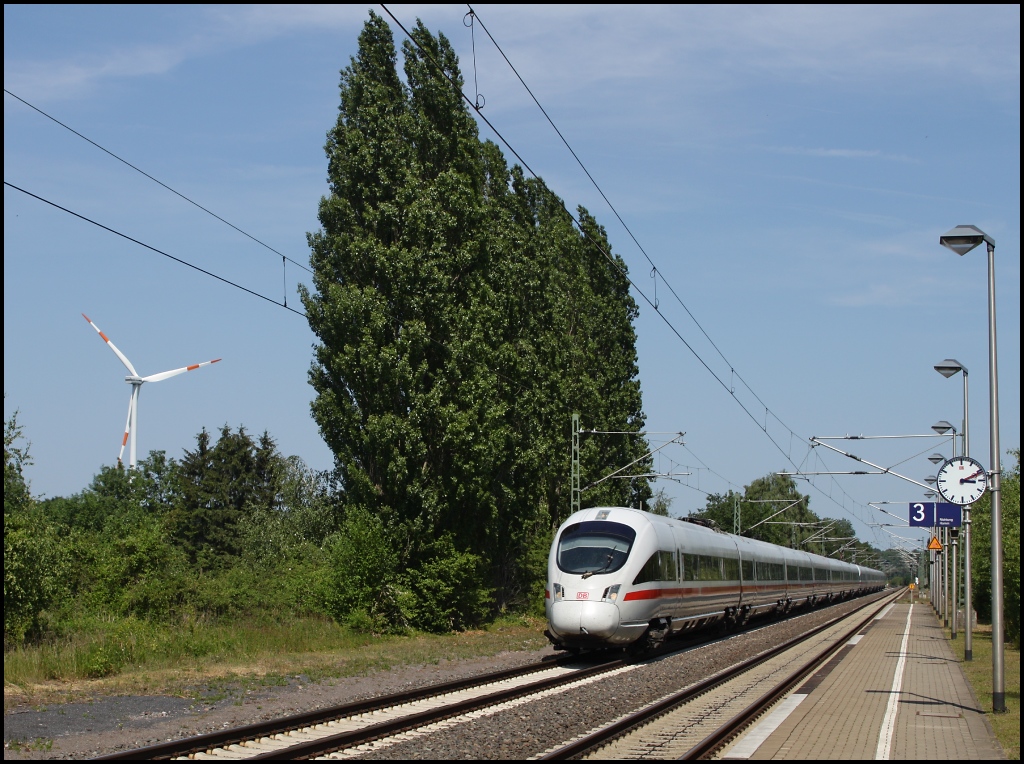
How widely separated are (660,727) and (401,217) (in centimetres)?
1981

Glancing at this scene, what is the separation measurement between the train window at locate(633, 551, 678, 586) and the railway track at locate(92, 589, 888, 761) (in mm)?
3708

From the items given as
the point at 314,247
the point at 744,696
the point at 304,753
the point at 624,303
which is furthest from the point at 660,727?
the point at 624,303

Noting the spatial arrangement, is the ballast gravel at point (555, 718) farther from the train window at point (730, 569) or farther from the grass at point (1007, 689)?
the train window at point (730, 569)

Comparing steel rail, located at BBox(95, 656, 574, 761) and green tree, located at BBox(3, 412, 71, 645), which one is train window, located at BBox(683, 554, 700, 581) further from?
green tree, located at BBox(3, 412, 71, 645)

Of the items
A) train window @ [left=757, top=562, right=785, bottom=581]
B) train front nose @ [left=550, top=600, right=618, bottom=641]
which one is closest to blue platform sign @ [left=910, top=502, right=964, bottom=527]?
train front nose @ [left=550, top=600, right=618, bottom=641]

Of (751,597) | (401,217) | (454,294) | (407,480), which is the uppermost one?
(401,217)

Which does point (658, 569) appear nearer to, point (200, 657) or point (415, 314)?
point (200, 657)

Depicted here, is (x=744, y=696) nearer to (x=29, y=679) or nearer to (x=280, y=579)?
(x=29, y=679)

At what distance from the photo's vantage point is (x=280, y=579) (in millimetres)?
30359

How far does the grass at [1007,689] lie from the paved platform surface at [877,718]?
0.16 meters

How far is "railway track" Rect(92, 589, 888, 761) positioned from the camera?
432 inches

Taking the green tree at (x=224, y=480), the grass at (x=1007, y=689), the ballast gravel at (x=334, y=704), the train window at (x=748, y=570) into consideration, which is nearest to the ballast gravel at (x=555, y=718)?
the ballast gravel at (x=334, y=704)

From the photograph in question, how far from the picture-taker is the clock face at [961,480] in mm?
16703

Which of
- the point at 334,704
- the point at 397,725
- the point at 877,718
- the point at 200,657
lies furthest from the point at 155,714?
the point at 877,718
